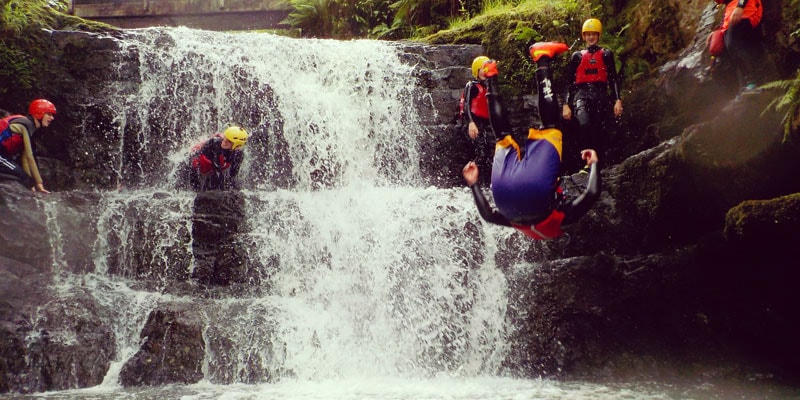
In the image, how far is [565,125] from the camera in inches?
384

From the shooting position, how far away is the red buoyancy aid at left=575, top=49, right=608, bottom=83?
27.7 feet

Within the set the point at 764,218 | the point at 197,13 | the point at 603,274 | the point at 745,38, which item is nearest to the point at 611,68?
the point at 745,38

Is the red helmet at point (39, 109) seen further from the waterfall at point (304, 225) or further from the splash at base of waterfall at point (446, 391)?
the splash at base of waterfall at point (446, 391)

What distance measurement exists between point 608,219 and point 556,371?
Result: 6.18ft

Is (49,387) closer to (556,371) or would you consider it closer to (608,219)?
(556,371)

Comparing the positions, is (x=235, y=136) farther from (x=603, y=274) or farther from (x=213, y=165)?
(x=603, y=274)

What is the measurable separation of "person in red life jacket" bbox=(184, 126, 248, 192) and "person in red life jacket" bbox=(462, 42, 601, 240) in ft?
16.7

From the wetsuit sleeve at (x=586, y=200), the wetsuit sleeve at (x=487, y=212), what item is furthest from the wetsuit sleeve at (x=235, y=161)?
the wetsuit sleeve at (x=586, y=200)

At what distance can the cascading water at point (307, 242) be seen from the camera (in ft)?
23.7

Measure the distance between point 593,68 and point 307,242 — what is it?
173 inches

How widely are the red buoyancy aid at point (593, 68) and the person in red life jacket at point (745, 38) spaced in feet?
5.31

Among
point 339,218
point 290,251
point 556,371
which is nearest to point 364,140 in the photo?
point 339,218

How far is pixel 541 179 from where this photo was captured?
15.6ft

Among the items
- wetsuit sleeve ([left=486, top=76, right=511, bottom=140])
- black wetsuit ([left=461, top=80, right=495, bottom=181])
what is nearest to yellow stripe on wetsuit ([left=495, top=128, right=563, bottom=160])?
wetsuit sleeve ([left=486, top=76, right=511, bottom=140])
